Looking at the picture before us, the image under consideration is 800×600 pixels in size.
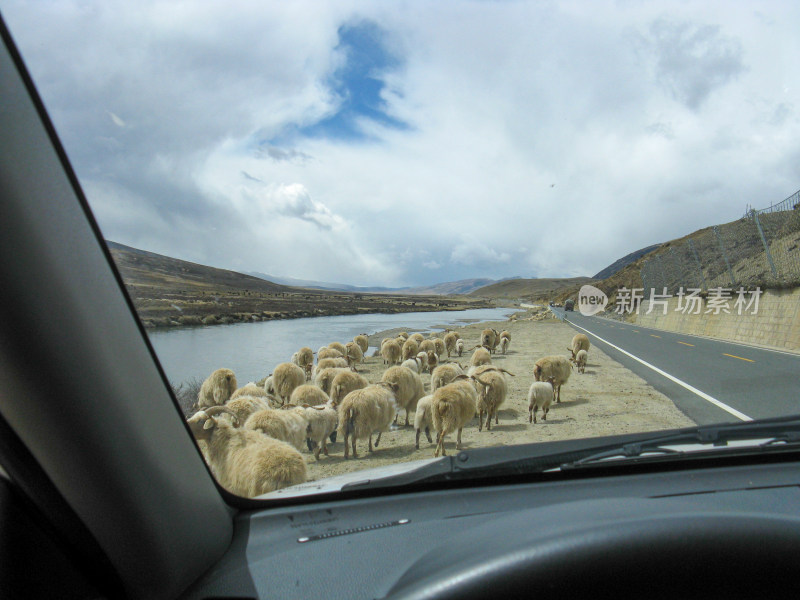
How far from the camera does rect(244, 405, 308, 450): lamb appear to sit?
4660mm

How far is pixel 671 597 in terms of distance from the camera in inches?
50.6

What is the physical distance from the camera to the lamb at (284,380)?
9047 millimetres

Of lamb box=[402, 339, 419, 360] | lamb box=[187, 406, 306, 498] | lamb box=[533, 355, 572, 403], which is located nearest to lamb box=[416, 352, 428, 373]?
lamb box=[402, 339, 419, 360]

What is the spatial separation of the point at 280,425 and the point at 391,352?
9.37 metres

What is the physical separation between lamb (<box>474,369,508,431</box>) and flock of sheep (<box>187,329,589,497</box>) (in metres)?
0.01

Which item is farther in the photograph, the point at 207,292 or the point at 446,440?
the point at 446,440

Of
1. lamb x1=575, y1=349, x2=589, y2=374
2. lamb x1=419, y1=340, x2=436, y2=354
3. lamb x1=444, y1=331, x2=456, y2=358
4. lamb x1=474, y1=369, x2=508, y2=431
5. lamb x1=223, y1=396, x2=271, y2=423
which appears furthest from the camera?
lamb x1=444, y1=331, x2=456, y2=358

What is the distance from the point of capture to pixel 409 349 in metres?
13.8

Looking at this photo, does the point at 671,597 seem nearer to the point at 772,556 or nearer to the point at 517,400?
the point at 772,556

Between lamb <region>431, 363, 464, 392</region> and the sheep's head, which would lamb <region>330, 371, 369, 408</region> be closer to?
lamb <region>431, 363, 464, 392</region>

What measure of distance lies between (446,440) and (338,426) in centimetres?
139

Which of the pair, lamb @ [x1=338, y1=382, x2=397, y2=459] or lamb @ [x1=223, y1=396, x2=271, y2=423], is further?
lamb @ [x1=338, y1=382, x2=397, y2=459]

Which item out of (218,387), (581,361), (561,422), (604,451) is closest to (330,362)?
(218,387)

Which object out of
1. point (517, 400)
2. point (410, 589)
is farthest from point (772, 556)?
point (517, 400)
